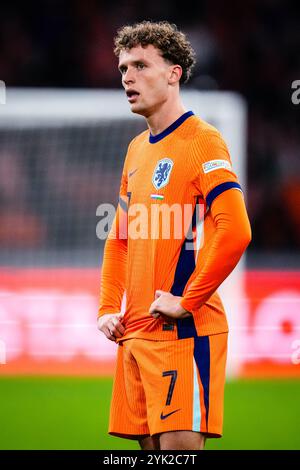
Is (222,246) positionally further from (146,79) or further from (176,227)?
(146,79)

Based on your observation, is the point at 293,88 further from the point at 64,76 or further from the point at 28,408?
the point at 28,408

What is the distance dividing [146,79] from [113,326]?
0.89 meters

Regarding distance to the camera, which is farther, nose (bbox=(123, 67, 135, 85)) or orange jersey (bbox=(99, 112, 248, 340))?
nose (bbox=(123, 67, 135, 85))

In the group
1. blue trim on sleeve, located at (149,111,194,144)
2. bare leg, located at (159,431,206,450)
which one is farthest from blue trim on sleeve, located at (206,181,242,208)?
bare leg, located at (159,431,206,450)

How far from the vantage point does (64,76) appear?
11.7m

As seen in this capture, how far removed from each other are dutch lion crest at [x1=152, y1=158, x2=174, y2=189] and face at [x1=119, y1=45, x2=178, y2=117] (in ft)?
0.68

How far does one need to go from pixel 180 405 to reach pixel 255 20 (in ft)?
32.6

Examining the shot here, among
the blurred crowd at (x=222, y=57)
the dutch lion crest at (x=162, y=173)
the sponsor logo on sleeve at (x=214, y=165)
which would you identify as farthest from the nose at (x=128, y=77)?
the blurred crowd at (x=222, y=57)

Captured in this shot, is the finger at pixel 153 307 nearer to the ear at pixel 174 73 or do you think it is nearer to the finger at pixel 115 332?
the finger at pixel 115 332

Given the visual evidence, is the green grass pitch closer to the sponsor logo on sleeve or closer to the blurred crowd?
the sponsor logo on sleeve

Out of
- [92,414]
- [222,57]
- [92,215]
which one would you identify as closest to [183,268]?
[92,414]

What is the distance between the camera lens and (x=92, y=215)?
9039mm

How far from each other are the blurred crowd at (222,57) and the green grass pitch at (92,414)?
10.7ft

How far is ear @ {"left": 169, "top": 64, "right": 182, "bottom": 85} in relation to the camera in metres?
3.40
